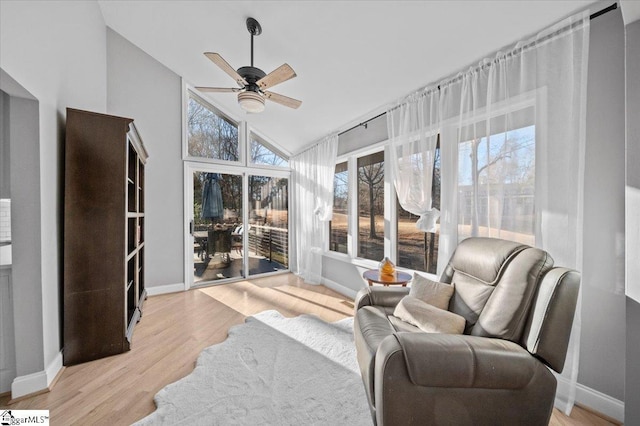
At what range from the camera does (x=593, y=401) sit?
159cm

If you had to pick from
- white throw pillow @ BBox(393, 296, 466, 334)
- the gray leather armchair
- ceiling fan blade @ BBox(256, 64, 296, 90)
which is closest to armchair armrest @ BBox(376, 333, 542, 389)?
the gray leather armchair

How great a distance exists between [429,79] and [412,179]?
93cm

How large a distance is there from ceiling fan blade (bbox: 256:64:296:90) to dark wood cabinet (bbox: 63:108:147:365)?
1211 millimetres

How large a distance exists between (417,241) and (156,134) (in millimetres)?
3897

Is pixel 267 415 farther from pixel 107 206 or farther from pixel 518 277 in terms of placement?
pixel 107 206

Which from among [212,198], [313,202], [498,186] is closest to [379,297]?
[498,186]

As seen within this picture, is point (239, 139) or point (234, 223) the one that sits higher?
point (239, 139)

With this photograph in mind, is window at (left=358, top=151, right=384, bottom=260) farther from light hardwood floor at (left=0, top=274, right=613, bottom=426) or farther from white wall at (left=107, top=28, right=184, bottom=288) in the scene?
white wall at (left=107, top=28, right=184, bottom=288)

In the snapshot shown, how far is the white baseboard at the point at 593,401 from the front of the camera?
151cm

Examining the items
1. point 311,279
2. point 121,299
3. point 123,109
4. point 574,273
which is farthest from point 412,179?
point 123,109

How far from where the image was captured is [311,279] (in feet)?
14.4

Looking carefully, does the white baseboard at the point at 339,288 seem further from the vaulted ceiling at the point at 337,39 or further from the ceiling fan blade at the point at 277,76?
the ceiling fan blade at the point at 277,76

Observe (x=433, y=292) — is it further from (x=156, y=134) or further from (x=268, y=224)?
(x=156, y=134)

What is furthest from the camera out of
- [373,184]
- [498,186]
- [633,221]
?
[373,184]
